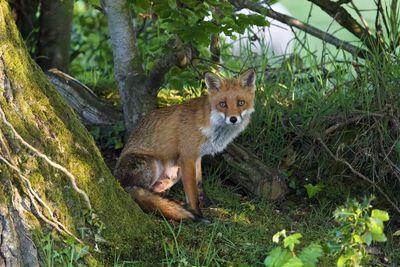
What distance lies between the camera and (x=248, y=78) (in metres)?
5.70

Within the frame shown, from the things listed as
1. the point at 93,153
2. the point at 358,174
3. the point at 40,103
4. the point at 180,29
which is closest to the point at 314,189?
the point at 358,174

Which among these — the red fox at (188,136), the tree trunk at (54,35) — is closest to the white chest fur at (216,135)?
the red fox at (188,136)

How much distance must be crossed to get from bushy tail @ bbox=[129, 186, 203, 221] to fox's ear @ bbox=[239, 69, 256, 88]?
1203 mm

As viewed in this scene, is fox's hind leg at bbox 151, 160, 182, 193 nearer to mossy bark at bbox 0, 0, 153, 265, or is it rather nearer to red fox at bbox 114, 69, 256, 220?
red fox at bbox 114, 69, 256, 220

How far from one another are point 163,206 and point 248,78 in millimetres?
1356

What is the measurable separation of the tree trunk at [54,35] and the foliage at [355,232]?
16.1 feet

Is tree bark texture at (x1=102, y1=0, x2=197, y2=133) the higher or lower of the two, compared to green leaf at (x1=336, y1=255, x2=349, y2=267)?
higher

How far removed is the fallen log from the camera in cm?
562

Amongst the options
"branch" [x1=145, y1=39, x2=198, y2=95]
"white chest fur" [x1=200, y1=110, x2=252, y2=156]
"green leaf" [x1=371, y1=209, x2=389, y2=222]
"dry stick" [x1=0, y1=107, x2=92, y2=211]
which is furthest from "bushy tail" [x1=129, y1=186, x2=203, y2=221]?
"green leaf" [x1=371, y1=209, x2=389, y2=222]

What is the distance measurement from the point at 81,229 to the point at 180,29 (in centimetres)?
170

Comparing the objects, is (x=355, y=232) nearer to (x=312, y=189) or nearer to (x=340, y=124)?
(x=312, y=189)

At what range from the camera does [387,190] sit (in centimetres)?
561

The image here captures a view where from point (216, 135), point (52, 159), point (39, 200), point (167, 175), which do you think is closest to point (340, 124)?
point (216, 135)

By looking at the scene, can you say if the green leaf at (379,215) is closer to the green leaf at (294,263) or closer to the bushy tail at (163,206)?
the green leaf at (294,263)
